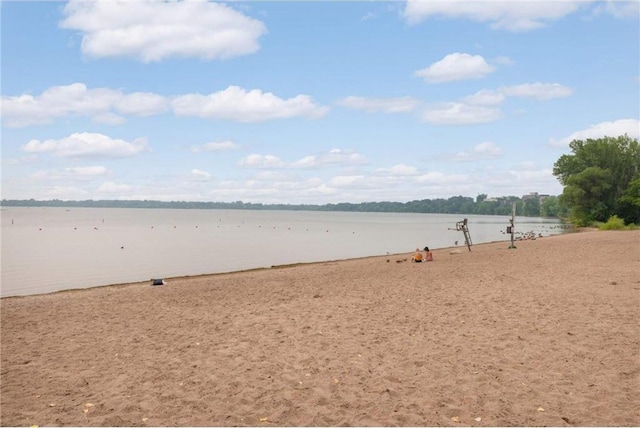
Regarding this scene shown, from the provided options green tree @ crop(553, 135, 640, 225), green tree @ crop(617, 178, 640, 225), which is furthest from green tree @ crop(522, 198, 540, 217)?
green tree @ crop(617, 178, 640, 225)

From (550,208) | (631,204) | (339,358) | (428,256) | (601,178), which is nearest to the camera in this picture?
(339,358)

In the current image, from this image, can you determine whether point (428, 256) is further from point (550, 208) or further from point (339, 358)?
point (550, 208)

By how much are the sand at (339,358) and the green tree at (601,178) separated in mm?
58345

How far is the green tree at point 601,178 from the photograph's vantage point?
68438 mm

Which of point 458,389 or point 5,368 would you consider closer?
point 458,389

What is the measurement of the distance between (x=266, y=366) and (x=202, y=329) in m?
3.85

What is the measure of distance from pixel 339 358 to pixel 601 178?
233 ft

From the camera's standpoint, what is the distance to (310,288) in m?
18.6

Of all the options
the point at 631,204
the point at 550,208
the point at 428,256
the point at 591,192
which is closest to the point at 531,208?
the point at 550,208

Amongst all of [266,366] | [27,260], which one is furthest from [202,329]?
[27,260]

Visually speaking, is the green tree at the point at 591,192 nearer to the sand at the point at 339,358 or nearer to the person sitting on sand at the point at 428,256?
the person sitting on sand at the point at 428,256

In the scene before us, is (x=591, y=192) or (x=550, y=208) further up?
(x=591, y=192)

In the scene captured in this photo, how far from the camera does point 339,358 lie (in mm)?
9289

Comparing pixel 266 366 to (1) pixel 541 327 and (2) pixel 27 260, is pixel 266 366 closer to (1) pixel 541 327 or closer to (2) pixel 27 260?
(1) pixel 541 327
